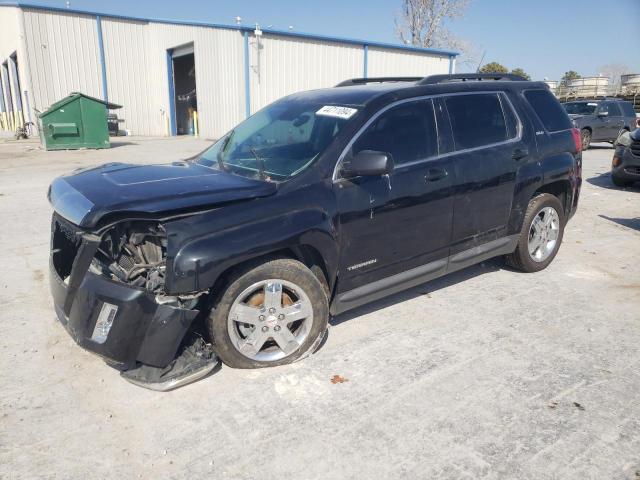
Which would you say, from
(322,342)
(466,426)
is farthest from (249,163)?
(466,426)

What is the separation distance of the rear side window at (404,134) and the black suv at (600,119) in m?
16.1

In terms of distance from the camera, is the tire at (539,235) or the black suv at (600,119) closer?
the tire at (539,235)

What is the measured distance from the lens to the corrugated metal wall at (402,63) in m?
25.2

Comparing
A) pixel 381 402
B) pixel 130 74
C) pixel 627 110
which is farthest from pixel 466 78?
pixel 130 74

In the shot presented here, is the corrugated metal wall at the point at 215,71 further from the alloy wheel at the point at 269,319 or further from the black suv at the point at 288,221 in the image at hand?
the alloy wheel at the point at 269,319

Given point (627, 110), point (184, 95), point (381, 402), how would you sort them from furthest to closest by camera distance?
point (184, 95), point (627, 110), point (381, 402)

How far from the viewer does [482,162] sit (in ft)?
14.5

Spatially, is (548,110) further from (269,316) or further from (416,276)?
(269,316)

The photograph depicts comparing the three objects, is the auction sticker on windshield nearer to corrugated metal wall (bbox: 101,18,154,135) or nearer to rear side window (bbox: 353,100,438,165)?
rear side window (bbox: 353,100,438,165)

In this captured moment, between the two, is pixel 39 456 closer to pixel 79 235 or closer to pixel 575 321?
pixel 79 235

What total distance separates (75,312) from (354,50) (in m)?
23.3

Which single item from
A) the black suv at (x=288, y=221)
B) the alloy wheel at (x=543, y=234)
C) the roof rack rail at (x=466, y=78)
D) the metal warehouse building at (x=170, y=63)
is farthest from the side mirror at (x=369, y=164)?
the metal warehouse building at (x=170, y=63)

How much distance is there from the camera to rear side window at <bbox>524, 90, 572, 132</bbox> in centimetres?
512

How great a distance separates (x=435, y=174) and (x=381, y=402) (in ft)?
6.13
